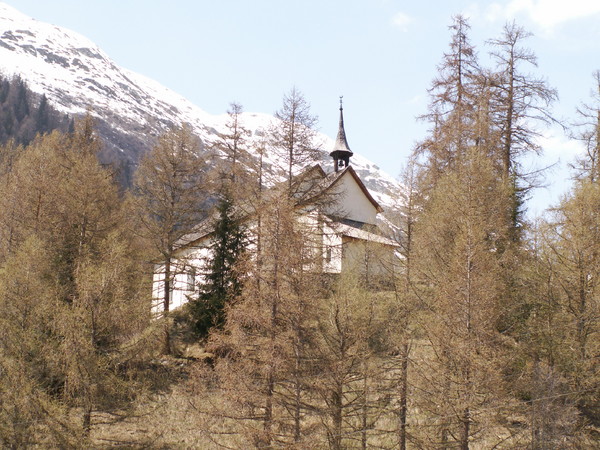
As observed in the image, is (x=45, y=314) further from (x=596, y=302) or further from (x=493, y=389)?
(x=596, y=302)

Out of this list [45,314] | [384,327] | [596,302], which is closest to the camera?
[596,302]

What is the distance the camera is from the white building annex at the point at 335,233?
58.4 ft

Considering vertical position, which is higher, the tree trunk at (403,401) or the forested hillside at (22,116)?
the forested hillside at (22,116)

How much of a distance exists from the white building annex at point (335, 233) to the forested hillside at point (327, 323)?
621 mm

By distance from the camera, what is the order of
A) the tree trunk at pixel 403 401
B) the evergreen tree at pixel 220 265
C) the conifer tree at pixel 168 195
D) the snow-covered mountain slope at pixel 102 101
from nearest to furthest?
the tree trunk at pixel 403 401 < the evergreen tree at pixel 220 265 < the conifer tree at pixel 168 195 < the snow-covered mountain slope at pixel 102 101

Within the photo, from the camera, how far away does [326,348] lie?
13.7 meters

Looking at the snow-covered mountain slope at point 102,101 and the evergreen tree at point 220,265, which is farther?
the snow-covered mountain slope at point 102,101

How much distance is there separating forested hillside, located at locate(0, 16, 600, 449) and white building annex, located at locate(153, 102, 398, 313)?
0.62m

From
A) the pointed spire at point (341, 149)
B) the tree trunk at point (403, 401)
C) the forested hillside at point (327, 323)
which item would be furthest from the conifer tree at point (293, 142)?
the pointed spire at point (341, 149)

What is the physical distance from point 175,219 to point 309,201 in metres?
7.68

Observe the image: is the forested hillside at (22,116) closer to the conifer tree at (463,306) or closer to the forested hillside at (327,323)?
the forested hillside at (327,323)

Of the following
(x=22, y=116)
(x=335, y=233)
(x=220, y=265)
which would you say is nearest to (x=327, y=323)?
(x=335, y=233)

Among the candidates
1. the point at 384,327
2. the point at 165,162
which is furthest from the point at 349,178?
the point at 384,327

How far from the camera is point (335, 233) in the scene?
17.8 m
